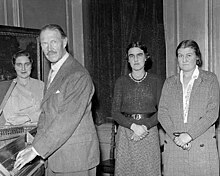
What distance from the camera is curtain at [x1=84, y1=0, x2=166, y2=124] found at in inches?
177

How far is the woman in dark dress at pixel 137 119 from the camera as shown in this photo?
3.43m

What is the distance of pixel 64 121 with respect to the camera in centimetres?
226

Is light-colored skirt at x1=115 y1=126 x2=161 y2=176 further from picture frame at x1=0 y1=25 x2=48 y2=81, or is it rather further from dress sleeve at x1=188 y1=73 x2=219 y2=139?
picture frame at x1=0 y1=25 x2=48 y2=81

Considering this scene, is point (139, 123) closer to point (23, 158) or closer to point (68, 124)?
point (68, 124)

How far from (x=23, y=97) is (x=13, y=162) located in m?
1.43

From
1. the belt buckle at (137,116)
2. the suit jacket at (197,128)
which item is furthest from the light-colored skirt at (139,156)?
the suit jacket at (197,128)

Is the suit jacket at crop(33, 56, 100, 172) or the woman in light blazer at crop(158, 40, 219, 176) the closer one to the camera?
the suit jacket at crop(33, 56, 100, 172)

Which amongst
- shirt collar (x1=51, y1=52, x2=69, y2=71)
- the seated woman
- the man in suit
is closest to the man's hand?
the man in suit

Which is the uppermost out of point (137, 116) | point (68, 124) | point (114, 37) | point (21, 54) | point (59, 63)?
point (114, 37)

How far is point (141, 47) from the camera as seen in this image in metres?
3.54

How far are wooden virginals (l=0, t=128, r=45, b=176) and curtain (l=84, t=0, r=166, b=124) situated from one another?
89.8 inches

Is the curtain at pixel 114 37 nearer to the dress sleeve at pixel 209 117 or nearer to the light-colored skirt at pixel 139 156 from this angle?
the light-colored skirt at pixel 139 156

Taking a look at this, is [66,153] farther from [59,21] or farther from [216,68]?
[59,21]

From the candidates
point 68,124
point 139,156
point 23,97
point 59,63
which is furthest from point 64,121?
point 23,97
